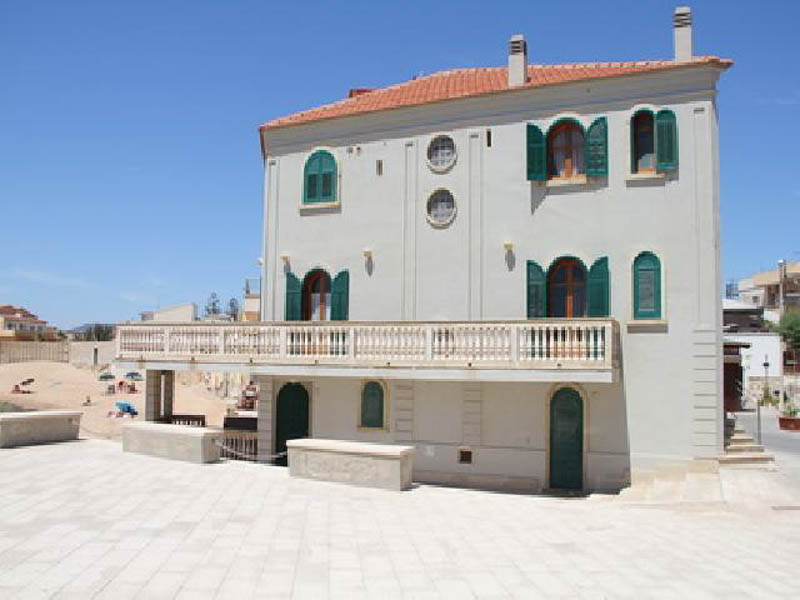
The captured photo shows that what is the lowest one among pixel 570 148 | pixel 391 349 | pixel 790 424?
pixel 790 424

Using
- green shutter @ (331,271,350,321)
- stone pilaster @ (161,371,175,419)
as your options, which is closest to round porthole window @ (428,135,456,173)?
green shutter @ (331,271,350,321)

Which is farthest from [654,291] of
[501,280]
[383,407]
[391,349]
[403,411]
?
[383,407]

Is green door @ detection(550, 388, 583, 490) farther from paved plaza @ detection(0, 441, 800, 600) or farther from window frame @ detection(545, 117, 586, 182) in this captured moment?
window frame @ detection(545, 117, 586, 182)

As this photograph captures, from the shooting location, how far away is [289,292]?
72.2 ft

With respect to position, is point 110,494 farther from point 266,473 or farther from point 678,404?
point 678,404

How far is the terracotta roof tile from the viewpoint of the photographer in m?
18.3

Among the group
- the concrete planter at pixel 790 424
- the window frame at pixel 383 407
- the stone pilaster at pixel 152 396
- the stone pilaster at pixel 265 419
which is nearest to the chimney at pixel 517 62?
the window frame at pixel 383 407

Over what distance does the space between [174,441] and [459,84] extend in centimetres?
1316

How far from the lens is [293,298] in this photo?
2191cm

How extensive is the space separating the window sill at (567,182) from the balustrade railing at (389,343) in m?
3.99

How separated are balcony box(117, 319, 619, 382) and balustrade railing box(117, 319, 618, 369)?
0.02 meters

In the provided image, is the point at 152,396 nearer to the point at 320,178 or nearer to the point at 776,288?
the point at 320,178

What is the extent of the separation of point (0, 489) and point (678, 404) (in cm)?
1474

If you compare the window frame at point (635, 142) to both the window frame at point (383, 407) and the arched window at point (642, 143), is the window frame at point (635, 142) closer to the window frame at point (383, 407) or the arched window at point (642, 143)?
the arched window at point (642, 143)
